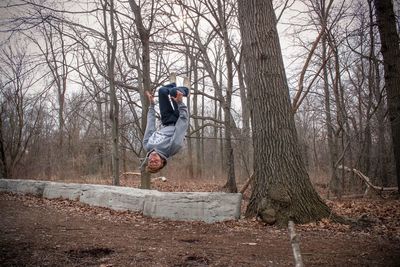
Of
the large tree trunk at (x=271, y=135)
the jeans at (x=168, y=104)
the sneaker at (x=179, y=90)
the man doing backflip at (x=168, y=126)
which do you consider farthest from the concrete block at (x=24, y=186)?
the sneaker at (x=179, y=90)

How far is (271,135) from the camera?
652 cm

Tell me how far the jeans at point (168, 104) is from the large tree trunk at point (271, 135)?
6.28 ft

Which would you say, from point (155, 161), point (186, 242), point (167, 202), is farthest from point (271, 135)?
point (167, 202)

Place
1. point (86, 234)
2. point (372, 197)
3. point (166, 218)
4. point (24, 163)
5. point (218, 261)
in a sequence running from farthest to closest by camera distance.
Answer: point (24, 163) → point (372, 197) → point (166, 218) → point (86, 234) → point (218, 261)

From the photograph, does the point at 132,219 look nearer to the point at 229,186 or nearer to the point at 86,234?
the point at 86,234

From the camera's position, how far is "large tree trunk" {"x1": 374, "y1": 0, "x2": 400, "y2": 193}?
27.0 ft

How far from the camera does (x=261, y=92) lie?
663 centimetres

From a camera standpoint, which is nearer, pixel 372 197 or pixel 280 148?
pixel 280 148

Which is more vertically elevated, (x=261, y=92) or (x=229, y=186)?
(x=261, y=92)

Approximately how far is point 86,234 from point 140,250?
1.53 m

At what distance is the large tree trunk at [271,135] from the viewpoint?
6266 mm

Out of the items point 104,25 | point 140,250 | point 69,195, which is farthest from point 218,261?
point 104,25

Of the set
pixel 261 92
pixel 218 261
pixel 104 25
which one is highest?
pixel 104 25

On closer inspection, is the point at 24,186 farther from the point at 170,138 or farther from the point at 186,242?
the point at 186,242
